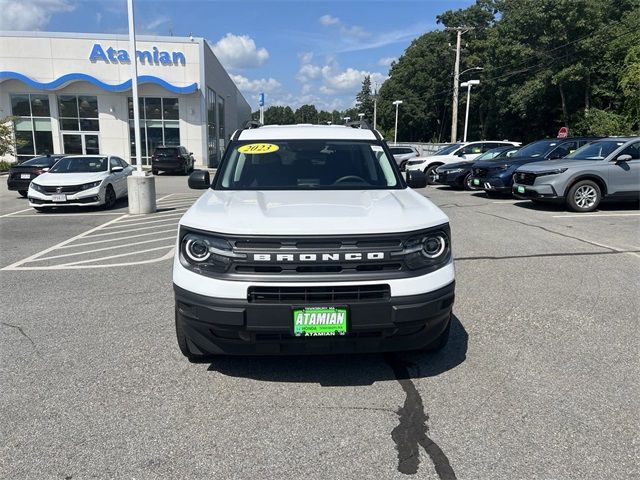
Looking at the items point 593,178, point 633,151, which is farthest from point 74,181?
point 633,151

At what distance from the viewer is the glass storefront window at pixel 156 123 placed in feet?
111

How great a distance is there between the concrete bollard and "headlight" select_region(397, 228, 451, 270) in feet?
35.5

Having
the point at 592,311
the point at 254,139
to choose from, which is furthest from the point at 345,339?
the point at 592,311

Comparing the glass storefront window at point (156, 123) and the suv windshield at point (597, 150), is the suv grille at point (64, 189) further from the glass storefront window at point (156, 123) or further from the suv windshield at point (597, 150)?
the glass storefront window at point (156, 123)

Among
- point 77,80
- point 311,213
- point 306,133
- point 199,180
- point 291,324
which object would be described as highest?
point 77,80

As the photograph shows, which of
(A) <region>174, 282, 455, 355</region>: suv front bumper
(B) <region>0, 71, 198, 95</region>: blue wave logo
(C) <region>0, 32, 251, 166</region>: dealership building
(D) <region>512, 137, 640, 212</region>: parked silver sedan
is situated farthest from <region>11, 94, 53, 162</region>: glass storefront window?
(A) <region>174, 282, 455, 355</region>: suv front bumper

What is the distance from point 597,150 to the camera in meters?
12.1

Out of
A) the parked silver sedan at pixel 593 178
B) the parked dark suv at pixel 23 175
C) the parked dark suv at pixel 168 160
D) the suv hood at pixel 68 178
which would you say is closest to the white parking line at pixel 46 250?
the suv hood at pixel 68 178

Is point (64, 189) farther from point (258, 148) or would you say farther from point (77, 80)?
point (77, 80)

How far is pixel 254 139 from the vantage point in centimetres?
510

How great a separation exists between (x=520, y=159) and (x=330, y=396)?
13224 mm

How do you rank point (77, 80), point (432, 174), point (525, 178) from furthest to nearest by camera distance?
point (77, 80) → point (432, 174) → point (525, 178)

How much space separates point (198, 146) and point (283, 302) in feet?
110

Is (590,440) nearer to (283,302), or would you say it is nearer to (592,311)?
(283,302)
